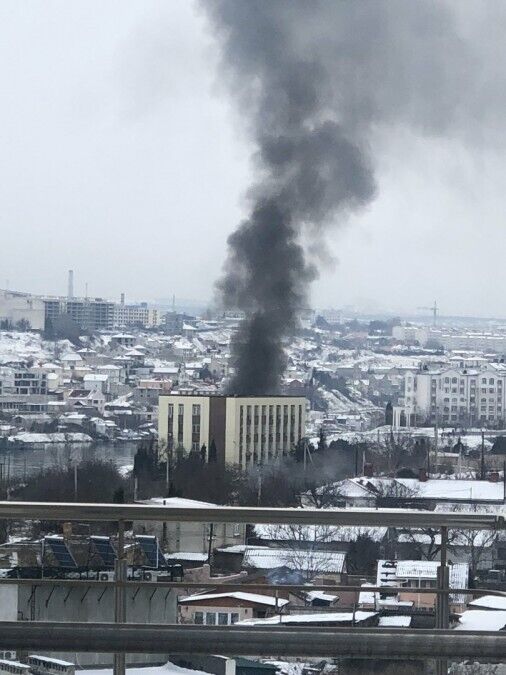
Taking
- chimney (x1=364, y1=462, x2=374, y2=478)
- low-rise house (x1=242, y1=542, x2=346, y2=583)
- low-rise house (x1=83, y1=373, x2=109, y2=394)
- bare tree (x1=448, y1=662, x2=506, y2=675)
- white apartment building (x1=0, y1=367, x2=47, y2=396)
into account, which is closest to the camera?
bare tree (x1=448, y1=662, x2=506, y2=675)

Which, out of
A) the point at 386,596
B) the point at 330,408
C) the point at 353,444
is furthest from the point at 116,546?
Answer: the point at 330,408

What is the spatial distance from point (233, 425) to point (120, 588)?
27.5 m

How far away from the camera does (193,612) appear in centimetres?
237

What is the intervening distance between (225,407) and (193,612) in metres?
27.7

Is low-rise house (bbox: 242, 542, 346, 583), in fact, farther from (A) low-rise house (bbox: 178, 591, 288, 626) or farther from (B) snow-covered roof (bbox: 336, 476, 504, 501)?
(B) snow-covered roof (bbox: 336, 476, 504, 501)

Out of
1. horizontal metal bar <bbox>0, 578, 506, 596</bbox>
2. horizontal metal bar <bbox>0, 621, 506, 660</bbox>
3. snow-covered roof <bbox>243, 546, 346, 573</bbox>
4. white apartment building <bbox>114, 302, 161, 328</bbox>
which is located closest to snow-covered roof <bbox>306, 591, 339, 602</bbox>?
horizontal metal bar <bbox>0, 578, 506, 596</bbox>

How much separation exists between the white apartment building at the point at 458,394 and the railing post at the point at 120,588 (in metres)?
54.5

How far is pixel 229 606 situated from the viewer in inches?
95.4

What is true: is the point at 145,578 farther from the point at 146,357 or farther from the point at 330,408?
the point at 146,357

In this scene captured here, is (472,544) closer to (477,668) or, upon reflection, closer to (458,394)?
(477,668)

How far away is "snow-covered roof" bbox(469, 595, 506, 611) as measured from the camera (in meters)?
2.35

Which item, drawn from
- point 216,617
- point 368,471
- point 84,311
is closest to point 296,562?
point 216,617

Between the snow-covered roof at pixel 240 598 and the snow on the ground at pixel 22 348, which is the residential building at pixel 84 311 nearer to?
the snow on the ground at pixel 22 348

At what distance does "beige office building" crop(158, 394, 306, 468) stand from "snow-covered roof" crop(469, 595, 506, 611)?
26.2 metres
